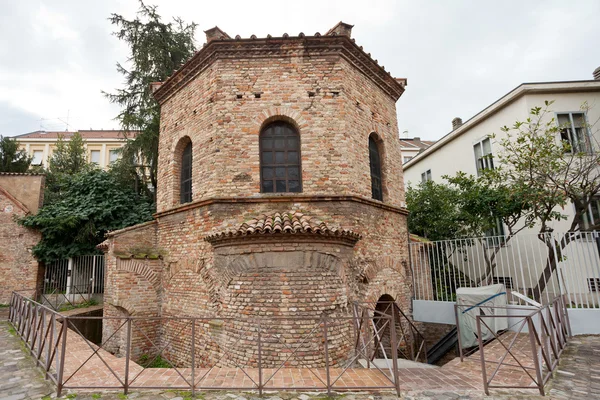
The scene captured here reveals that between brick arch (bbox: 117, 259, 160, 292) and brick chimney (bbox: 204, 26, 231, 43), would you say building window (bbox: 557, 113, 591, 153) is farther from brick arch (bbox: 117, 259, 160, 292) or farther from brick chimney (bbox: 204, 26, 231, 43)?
brick arch (bbox: 117, 259, 160, 292)

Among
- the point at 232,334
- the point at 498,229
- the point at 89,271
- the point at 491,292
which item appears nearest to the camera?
the point at 232,334

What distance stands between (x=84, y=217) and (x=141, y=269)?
6200mm

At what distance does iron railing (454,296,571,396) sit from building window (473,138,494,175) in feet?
23.7

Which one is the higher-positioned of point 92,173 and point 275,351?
point 92,173

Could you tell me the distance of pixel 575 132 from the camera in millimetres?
11398

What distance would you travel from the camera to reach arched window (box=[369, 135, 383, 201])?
8.96 meters

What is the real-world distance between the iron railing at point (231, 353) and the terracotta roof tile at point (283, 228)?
5.25 feet

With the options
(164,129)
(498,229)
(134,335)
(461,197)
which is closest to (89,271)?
(134,335)

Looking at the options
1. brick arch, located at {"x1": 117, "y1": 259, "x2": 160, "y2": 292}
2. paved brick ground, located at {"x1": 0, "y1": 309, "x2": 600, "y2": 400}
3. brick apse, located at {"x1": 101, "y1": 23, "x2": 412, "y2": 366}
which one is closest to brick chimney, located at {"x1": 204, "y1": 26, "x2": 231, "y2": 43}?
brick apse, located at {"x1": 101, "y1": 23, "x2": 412, "y2": 366}

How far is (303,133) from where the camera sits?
7.84m

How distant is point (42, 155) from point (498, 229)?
4092 cm

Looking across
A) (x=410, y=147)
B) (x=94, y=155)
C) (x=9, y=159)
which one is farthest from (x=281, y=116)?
(x=94, y=155)

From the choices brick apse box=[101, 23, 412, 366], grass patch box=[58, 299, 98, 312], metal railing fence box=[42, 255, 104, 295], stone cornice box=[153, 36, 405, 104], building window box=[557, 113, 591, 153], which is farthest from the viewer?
metal railing fence box=[42, 255, 104, 295]

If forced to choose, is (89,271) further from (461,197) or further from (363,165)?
(461,197)
